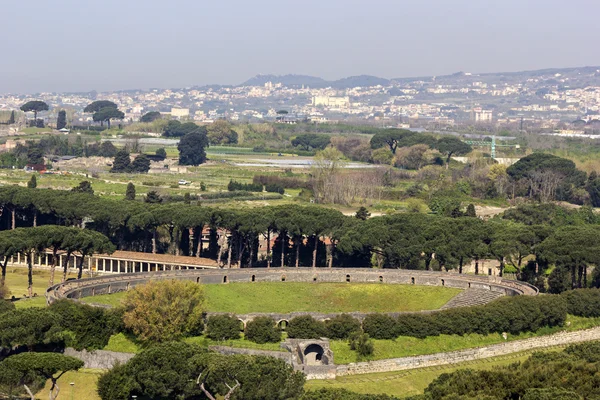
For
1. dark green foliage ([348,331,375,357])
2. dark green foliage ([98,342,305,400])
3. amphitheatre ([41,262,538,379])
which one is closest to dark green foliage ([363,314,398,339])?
dark green foliage ([348,331,375,357])

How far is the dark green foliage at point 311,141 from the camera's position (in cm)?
16750

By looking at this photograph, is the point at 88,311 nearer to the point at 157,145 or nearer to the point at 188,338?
the point at 188,338

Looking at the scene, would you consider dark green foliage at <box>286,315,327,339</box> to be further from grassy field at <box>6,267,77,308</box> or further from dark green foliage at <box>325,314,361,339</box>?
grassy field at <box>6,267,77,308</box>

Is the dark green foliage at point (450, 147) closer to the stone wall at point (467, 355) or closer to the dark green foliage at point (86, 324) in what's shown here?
A: the stone wall at point (467, 355)

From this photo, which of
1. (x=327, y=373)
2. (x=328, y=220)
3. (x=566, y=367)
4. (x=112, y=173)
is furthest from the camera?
(x=112, y=173)

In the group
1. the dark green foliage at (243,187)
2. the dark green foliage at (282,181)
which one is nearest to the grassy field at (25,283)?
the dark green foliage at (243,187)

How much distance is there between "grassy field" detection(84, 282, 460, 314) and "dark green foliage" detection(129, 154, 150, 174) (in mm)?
72817

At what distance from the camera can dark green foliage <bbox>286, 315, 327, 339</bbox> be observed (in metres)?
47.8

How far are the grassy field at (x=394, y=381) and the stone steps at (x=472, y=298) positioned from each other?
8.06m

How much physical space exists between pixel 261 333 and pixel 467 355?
10648mm

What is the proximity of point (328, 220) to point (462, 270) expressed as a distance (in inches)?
401

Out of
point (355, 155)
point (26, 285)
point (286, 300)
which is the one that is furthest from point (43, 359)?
point (355, 155)

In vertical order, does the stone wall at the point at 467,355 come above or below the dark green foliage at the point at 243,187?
below

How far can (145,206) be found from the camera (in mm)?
73312
